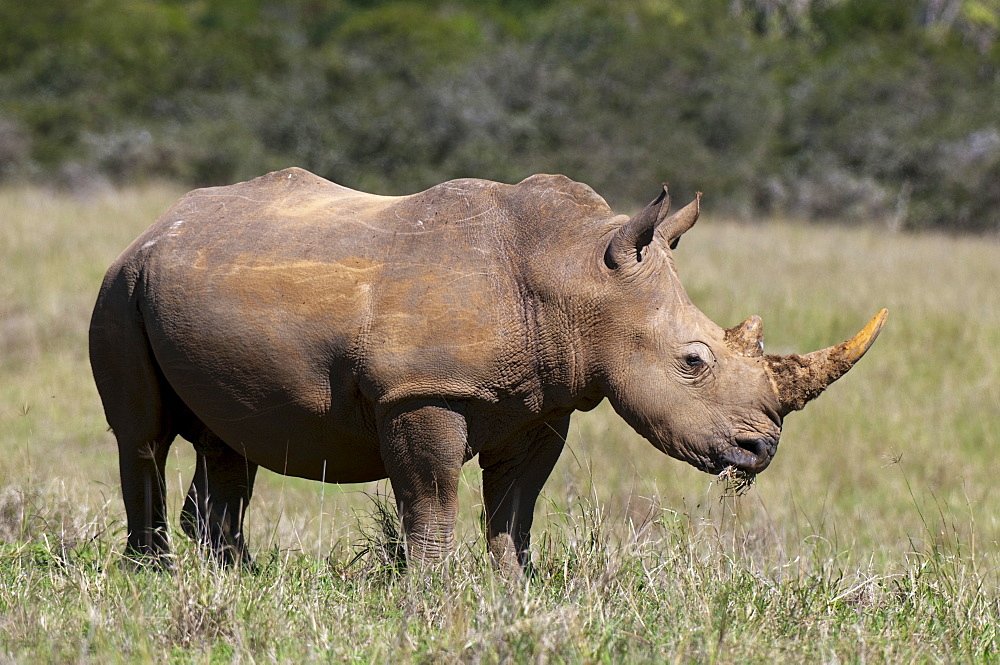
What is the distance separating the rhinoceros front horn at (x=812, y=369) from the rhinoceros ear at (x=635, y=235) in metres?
0.59

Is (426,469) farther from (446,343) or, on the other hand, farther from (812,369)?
(812,369)

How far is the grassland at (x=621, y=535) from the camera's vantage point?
3.72 m

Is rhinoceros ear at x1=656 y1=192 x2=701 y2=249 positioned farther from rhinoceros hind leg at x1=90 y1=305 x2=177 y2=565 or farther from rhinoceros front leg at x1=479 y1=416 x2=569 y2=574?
rhinoceros hind leg at x1=90 y1=305 x2=177 y2=565

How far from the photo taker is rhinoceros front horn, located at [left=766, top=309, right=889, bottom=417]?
4168 millimetres

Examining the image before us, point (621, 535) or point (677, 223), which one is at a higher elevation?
point (677, 223)

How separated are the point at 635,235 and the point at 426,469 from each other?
1.07 metres

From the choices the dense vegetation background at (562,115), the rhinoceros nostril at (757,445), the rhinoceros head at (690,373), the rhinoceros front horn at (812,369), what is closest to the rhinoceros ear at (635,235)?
the rhinoceros head at (690,373)

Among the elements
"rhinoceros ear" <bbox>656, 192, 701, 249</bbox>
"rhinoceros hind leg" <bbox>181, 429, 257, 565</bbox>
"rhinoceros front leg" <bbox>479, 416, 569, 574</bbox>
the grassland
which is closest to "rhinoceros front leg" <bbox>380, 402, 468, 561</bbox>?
the grassland

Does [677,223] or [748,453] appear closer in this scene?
[748,453]

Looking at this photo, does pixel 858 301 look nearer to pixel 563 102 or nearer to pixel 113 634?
pixel 113 634

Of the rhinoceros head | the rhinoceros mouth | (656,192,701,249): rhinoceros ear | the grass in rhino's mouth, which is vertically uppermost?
(656,192,701,249): rhinoceros ear

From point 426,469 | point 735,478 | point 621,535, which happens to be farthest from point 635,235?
point 621,535

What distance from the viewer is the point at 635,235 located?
165 inches

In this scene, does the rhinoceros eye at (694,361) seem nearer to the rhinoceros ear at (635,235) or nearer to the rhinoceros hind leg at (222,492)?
the rhinoceros ear at (635,235)
